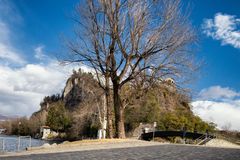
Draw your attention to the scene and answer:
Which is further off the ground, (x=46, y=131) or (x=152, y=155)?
(x=46, y=131)

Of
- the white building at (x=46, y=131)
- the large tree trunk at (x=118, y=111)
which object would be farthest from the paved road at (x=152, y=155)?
the white building at (x=46, y=131)

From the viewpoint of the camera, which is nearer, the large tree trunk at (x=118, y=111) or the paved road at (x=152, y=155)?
the paved road at (x=152, y=155)

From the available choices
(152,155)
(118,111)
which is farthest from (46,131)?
(152,155)

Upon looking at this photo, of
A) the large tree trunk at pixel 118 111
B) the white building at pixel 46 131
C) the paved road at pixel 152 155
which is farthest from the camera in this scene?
the white building at pixel 46 131

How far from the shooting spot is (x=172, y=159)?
11.7m

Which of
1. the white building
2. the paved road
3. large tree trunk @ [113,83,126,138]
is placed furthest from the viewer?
the white building

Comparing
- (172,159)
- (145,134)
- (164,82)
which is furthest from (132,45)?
(145,134)

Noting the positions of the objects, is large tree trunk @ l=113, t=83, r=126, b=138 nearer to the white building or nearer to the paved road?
the paved road

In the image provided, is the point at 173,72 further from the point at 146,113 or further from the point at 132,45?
the point at 146,113

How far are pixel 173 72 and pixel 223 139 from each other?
9996 millimetres

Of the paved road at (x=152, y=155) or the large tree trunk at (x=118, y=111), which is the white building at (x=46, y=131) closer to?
the large tree trunk at (x=118, y=111)

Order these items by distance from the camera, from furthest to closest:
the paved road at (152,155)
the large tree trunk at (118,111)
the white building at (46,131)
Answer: the white building at (46,131) < the large tree trunk at (118,111) < the paved road at (152,155)

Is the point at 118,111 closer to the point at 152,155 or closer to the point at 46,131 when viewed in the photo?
the point at 152,155

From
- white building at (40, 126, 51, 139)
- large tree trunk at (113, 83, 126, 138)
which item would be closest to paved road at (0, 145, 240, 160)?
large tree trunk at (113, 83, 126, 138)
